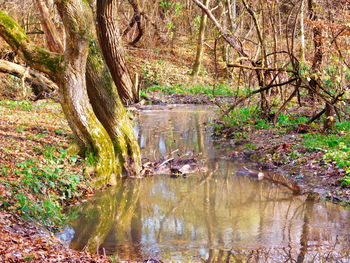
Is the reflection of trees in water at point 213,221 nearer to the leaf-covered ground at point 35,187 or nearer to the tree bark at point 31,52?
the leaf-covered ground at point 35,187

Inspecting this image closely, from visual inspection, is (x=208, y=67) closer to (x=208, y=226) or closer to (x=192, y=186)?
(x=192, y=186)

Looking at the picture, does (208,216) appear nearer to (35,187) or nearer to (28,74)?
(35,187)

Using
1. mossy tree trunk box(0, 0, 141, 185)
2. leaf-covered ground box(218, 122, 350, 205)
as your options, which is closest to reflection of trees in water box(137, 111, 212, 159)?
leaf-covered ground box(218, 122, 350, 205)

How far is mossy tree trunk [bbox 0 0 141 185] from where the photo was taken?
9203 millimetres

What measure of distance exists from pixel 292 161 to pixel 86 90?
16.1 ft

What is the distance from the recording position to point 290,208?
327 inches

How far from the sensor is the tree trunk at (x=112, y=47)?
58.0 feet

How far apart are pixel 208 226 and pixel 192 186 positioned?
2.39m

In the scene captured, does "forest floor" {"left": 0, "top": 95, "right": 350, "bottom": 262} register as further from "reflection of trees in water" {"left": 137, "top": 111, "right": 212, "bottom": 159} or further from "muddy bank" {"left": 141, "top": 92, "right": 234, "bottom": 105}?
"muddy bank" {"left": 141, "top": 92, "right": 234, "bottom": 105}

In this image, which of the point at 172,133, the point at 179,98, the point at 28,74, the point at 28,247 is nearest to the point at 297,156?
the point at 172,133

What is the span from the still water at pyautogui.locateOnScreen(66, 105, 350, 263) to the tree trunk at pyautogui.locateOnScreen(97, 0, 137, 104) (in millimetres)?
8850

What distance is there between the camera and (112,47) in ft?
63.3

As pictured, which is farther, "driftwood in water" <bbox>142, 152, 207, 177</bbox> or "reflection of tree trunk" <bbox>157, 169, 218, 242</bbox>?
"driftwood in water" <bbox>142, 152, 207, 177</bbox>

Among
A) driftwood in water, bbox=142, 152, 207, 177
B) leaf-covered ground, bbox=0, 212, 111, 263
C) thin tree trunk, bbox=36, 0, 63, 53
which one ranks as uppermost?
thin tree trunk, bbox=36, 0, 63, 53
